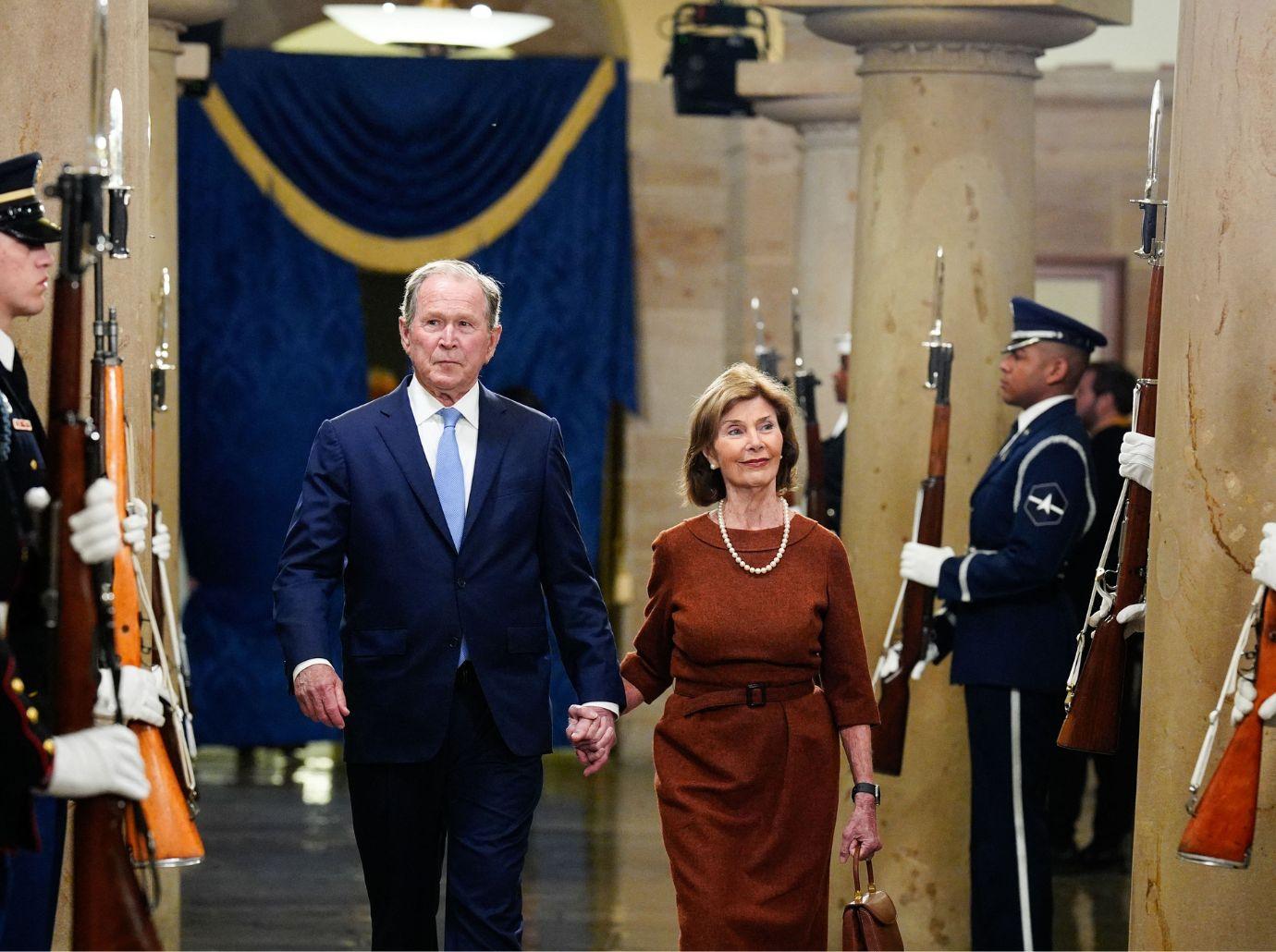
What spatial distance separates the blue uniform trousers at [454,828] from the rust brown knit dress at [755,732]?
32 centimetres

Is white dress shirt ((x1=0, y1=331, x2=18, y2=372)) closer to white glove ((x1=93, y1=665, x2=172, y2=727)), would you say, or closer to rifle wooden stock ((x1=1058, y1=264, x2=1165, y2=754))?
white glove ((x1=93, y1=665, x2=172, y2=727))

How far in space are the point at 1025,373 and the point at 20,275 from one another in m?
3.03

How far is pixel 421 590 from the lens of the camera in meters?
4.34

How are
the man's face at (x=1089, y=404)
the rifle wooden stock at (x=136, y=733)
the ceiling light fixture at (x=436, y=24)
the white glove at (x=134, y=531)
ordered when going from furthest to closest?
the ceiling light fixture at (x=436, y=24) < the man's face at (x=1089, y=404) < the white glove at (x=134, y=531) < the rifle wooden stock at (x=136, y=733)

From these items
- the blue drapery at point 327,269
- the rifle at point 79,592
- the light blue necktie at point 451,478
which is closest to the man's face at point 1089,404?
the blue drapery at point 327,269

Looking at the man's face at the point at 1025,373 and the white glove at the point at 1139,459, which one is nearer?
the white glove at the point at 1139,459

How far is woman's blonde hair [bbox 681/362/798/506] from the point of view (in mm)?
4418

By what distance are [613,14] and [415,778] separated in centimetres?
622

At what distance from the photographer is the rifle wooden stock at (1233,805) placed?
3547 millimetres

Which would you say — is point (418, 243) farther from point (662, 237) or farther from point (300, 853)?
point (300, 853)

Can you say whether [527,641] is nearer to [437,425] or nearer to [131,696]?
[437,425]

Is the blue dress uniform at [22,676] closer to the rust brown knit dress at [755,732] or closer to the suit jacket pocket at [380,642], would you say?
the suit jacket pocket at [380,642]

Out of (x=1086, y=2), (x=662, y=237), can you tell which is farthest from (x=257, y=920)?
(x=662, y=237)

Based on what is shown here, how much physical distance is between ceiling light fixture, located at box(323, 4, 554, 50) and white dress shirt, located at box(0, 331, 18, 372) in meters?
5.28
